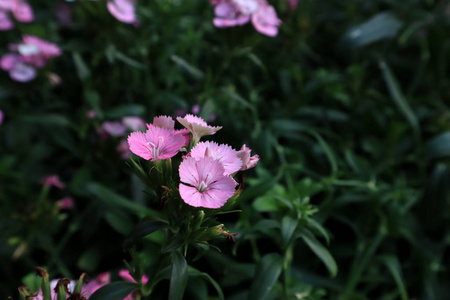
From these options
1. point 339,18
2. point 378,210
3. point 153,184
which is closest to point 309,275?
point 378,210

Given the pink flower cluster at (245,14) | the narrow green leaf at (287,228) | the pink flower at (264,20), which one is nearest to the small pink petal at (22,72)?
the pink flower cluster at (245,14)

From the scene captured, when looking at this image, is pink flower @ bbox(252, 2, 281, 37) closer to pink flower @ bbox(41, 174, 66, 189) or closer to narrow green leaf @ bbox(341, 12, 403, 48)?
narrow green leaf @ bbox(341, 12, 403, 48)

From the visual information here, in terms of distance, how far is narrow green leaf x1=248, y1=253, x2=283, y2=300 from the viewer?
2.65ft

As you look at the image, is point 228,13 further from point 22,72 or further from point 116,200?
point 22,72

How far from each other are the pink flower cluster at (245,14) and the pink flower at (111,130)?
449 mm

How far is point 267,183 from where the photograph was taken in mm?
984

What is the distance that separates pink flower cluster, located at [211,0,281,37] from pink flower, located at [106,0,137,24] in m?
0.29

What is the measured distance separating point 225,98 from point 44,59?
24.5 inches

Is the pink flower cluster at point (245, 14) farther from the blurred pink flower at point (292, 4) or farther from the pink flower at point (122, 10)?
the blurred pink flower at point (292, 4)

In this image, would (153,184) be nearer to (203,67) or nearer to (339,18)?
(203,67)

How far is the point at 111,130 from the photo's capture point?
1277mm

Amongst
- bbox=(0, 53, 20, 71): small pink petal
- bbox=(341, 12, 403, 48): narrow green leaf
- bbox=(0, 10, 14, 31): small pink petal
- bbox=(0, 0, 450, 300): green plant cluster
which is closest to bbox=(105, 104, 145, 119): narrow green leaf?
bbox=(0, 0, 450, 300): green plant cluster

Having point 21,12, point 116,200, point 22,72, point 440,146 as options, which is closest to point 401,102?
point 440,146

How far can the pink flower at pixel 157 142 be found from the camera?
615 mm
